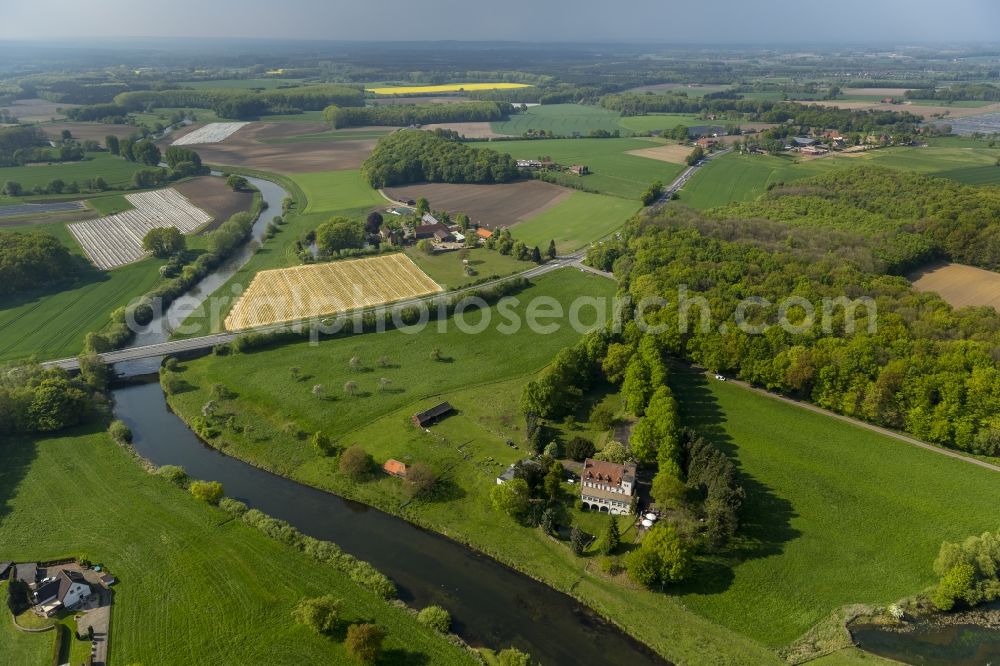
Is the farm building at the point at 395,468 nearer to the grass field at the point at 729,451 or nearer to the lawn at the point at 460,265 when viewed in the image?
the grass field at the point at 729,451

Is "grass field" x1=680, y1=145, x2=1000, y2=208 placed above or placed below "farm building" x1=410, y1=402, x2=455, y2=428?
above

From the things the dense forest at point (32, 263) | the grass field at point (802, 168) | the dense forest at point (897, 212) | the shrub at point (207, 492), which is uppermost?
the grass field at point (802, 168)

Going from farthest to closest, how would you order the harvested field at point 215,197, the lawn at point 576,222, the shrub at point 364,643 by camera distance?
the harvested field at point 215,197 < the lawn at point 576,222 < the shrub at point 364,643

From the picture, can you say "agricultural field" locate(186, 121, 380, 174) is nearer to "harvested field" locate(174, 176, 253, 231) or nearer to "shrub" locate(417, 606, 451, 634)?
"harvested field" locate(174, 176, 253, 231)

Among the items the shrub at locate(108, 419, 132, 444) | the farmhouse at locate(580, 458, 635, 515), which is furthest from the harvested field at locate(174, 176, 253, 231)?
the farmhouse at locate(580, 458, 635, 515)

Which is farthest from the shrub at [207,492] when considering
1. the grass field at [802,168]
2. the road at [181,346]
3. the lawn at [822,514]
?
the grass field at [802,168]

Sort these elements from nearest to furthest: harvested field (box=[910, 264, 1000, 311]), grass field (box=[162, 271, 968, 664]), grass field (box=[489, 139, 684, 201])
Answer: grass field (box=[162, 271, 968, 664]) → harvested field (box=[910, 264, 1000, 311]) → grass field (box=[489, 139, 684, 201])
